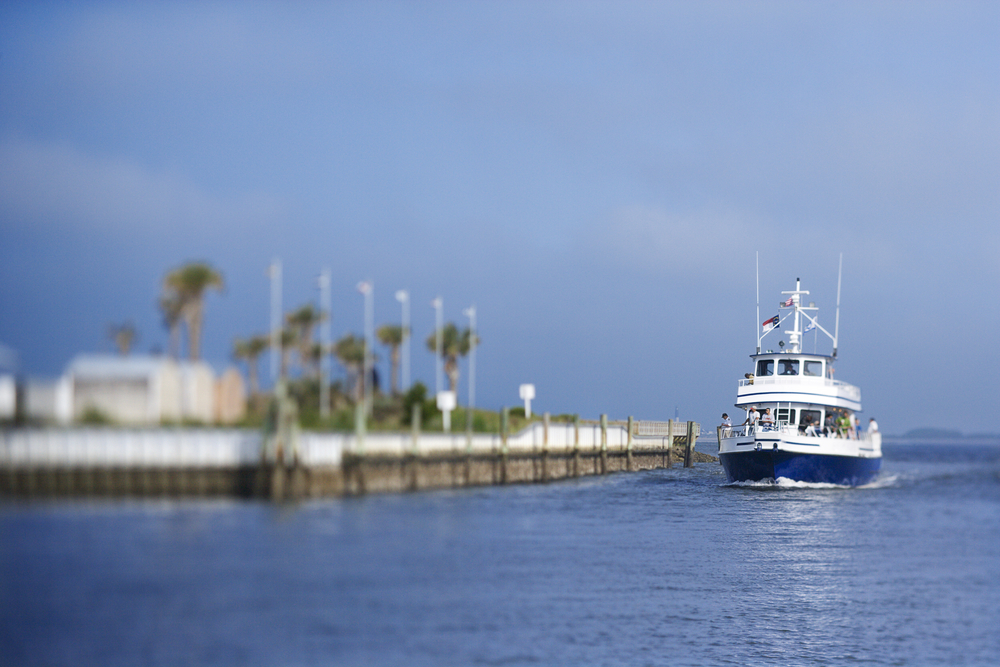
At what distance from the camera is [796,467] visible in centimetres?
5569

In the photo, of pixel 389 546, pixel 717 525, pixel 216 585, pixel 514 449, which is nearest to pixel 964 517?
pixel 717 525

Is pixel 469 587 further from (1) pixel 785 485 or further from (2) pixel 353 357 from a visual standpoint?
(1) pixel 785 485

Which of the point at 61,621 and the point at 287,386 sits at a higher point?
the point at 287,386

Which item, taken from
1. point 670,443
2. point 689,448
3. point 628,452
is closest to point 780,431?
point 628,452

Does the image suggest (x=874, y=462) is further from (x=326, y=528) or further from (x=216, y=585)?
(x=216, y=585)

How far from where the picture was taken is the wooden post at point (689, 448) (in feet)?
346

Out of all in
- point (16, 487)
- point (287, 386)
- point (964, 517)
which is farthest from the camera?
point (964, 517)

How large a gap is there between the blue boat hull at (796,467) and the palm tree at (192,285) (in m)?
37.8

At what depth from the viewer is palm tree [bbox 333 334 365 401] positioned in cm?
3903

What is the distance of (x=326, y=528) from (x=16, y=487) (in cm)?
1439

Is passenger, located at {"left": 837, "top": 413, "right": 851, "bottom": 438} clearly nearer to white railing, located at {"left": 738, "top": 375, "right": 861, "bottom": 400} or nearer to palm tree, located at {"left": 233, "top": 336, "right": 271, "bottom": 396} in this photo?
white railing, located at {"left": 738, "top": 375, "right": 861, "bottom": 400}

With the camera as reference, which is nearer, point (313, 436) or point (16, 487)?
point (16, 487)

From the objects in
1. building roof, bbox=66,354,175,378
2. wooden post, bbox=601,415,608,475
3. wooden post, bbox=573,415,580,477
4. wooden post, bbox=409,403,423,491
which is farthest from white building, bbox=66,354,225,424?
wooden post, bbox=601,415,608,475

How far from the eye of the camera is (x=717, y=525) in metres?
50.0
